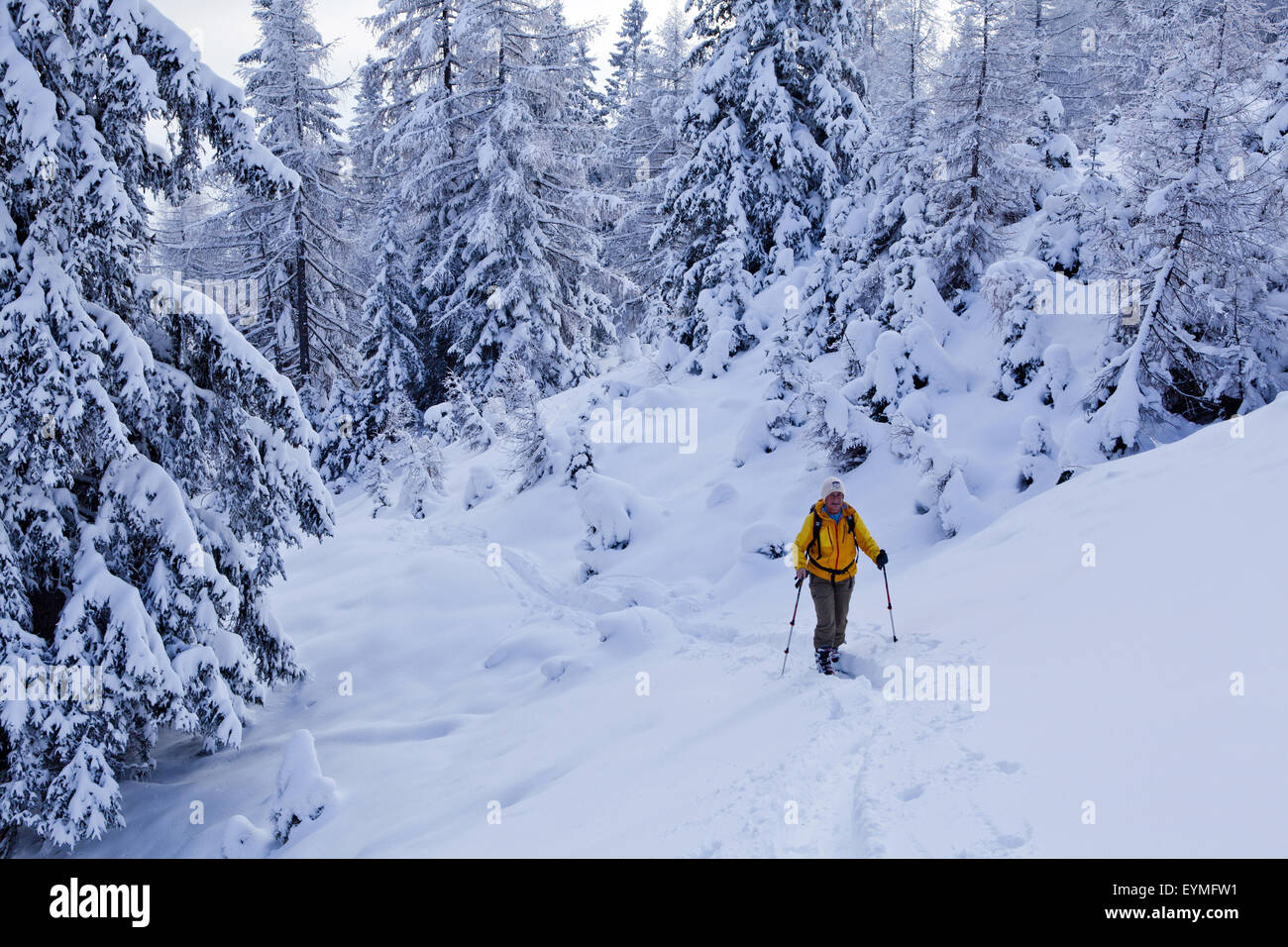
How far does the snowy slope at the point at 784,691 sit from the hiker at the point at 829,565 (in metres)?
0.38

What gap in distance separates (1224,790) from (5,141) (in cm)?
972

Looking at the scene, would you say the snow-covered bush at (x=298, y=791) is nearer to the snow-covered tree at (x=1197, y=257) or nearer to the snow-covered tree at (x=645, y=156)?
the snow-covered tree at (x=1197, y=257)

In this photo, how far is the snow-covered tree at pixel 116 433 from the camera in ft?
21.0

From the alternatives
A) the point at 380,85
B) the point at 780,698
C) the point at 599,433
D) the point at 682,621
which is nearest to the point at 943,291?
the point at 599,433

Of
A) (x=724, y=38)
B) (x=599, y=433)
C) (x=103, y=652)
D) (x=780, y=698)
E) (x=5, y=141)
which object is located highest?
(x=724, y=38)

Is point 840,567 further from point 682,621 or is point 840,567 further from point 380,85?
point 380,85

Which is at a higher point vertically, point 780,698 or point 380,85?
point 380,85

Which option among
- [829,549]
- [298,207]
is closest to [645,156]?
[298,207]

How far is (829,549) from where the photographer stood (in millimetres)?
7785

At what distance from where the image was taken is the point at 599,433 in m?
16.3

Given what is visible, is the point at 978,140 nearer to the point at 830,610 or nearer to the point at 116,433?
the point at 830,610

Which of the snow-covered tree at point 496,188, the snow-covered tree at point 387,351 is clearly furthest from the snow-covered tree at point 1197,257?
the snow-covered tree at point 387,351

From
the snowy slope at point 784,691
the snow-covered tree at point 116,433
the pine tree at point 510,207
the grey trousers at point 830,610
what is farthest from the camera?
the pine tree at point 510,207

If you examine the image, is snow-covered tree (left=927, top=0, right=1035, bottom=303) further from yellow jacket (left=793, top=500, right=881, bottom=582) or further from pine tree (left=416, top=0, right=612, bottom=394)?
pine tree (left=416, top=0, right=612, bottom=394)
